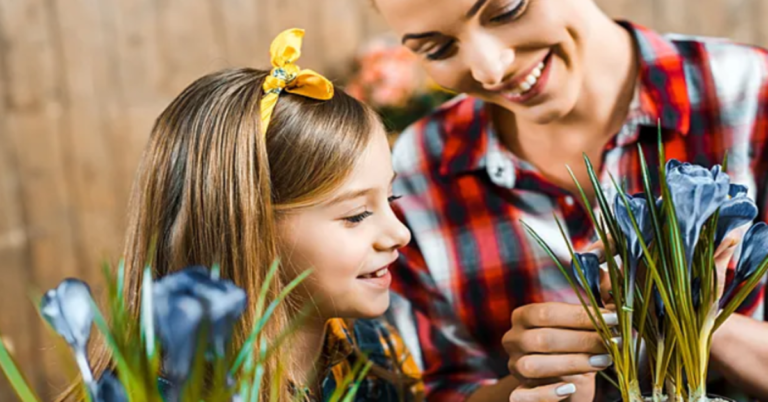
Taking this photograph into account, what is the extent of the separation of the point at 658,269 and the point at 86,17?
7.46 feet

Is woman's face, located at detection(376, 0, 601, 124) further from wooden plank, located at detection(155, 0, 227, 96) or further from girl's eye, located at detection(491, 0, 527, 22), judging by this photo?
wooden plank, located at detection(155, 0, 227, 96)

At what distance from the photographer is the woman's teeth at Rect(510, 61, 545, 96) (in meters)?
1.14

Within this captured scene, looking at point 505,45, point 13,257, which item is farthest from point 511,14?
point 13,257

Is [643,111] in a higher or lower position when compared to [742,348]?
higher

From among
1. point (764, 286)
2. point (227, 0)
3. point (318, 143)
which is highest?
point (227, 0)

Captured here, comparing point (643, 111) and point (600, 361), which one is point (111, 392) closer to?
point (600, 361)

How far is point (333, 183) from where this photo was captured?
3.24 feet

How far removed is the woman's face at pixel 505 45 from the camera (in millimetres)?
1089

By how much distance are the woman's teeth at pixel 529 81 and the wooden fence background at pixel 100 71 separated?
5.11ft

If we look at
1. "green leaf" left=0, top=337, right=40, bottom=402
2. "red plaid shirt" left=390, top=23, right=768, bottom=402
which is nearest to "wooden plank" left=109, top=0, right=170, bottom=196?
"red plaid shirt" left=390, top=23, right=768, bottom=402

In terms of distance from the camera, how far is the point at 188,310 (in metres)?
A: 0.56

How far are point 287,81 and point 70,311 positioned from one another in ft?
1.49

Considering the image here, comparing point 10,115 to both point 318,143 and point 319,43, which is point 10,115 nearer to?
point 319,43

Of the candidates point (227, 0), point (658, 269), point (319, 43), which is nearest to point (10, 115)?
point (227, 0)
